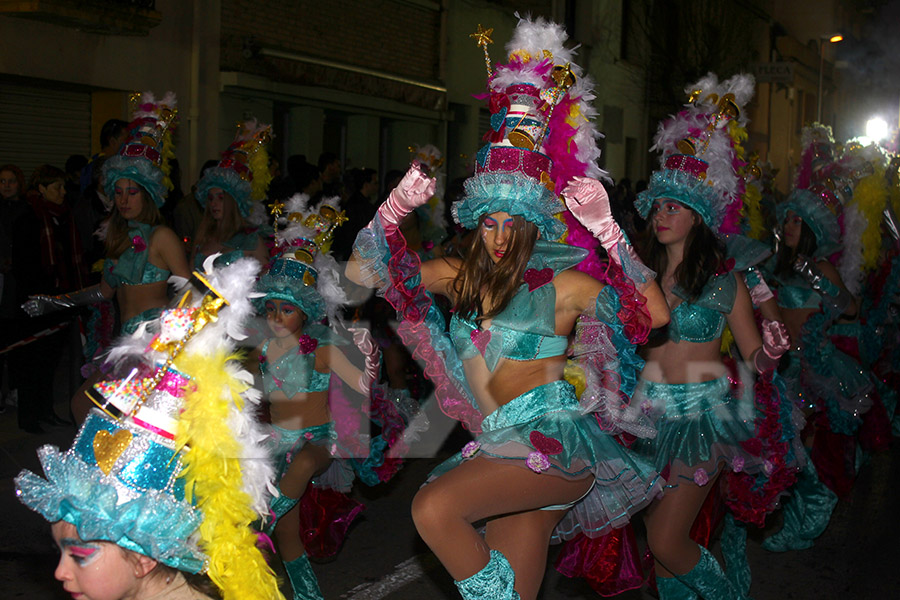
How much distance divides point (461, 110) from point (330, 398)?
54.4 ft

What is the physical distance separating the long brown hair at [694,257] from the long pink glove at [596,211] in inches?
46.5

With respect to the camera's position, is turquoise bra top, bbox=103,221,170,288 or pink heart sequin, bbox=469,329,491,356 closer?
pink heart sequin, bbox=469,329,491,356

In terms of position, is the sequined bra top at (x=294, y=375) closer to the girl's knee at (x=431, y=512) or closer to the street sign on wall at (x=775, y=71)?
the girl's knee at (x=431, y=512)

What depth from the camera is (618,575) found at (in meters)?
4.63

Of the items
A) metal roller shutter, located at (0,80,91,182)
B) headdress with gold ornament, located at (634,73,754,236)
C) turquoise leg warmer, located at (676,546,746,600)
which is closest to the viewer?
turquoise leg warmer, located at (676,546,746,600)

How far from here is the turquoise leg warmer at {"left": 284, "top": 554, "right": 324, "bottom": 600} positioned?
498cm

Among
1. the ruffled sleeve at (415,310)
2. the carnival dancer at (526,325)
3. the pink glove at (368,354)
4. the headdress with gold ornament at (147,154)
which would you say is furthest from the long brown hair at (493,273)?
the headdress with gold ornament at (147,154)

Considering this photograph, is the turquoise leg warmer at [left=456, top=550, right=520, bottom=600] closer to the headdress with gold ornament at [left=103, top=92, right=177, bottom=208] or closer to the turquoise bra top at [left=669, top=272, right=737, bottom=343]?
the turquoise bra top at [left=669, top=272, right=737, bottom=343]

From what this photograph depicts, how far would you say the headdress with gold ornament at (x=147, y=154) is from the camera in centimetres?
689

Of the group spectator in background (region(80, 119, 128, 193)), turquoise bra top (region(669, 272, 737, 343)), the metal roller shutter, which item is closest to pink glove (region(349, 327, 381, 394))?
turquoise bra top (region(669, 272, 737, 343))

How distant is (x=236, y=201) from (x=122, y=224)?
4.75ft

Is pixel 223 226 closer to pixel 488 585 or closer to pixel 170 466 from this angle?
pixel 488 585

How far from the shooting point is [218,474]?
2.66 m

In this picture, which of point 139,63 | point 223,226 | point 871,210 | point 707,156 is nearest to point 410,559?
point 707,156
